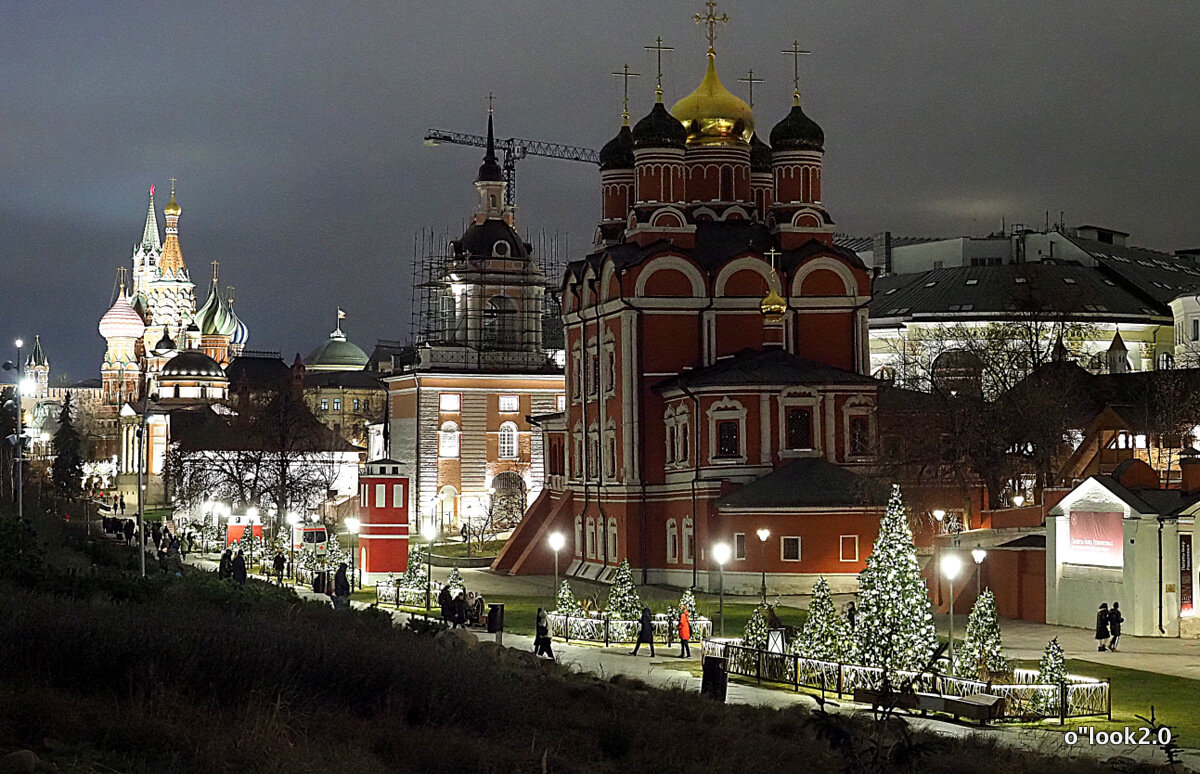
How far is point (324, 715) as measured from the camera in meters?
16.6

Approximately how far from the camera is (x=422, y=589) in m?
44.3

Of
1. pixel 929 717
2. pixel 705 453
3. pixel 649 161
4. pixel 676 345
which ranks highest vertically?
pixel 649 161

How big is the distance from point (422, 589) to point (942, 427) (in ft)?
53.4

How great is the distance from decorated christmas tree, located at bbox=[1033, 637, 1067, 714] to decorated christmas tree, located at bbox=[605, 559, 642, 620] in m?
12.8

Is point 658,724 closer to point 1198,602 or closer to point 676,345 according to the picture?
point 1198,602

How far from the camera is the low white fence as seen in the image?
117 ft

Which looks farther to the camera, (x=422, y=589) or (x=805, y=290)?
(x=805, y=290)

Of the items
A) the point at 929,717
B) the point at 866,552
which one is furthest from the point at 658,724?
the point at 866,552

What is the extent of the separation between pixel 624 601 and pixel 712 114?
29516 mm

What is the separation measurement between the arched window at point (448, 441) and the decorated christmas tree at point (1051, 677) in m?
62.1

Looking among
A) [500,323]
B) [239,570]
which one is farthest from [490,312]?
[239,570]

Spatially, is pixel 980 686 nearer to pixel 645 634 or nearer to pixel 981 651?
pixel 981 651

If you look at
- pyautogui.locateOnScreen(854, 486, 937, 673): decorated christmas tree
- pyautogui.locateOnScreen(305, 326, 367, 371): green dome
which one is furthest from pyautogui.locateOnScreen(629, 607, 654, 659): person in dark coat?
pyautogui.locateOnScreen(305, 326, 367, 371): green dome

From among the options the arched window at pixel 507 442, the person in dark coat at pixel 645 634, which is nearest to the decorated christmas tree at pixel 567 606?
the person in dark coat at pixel 645 634
